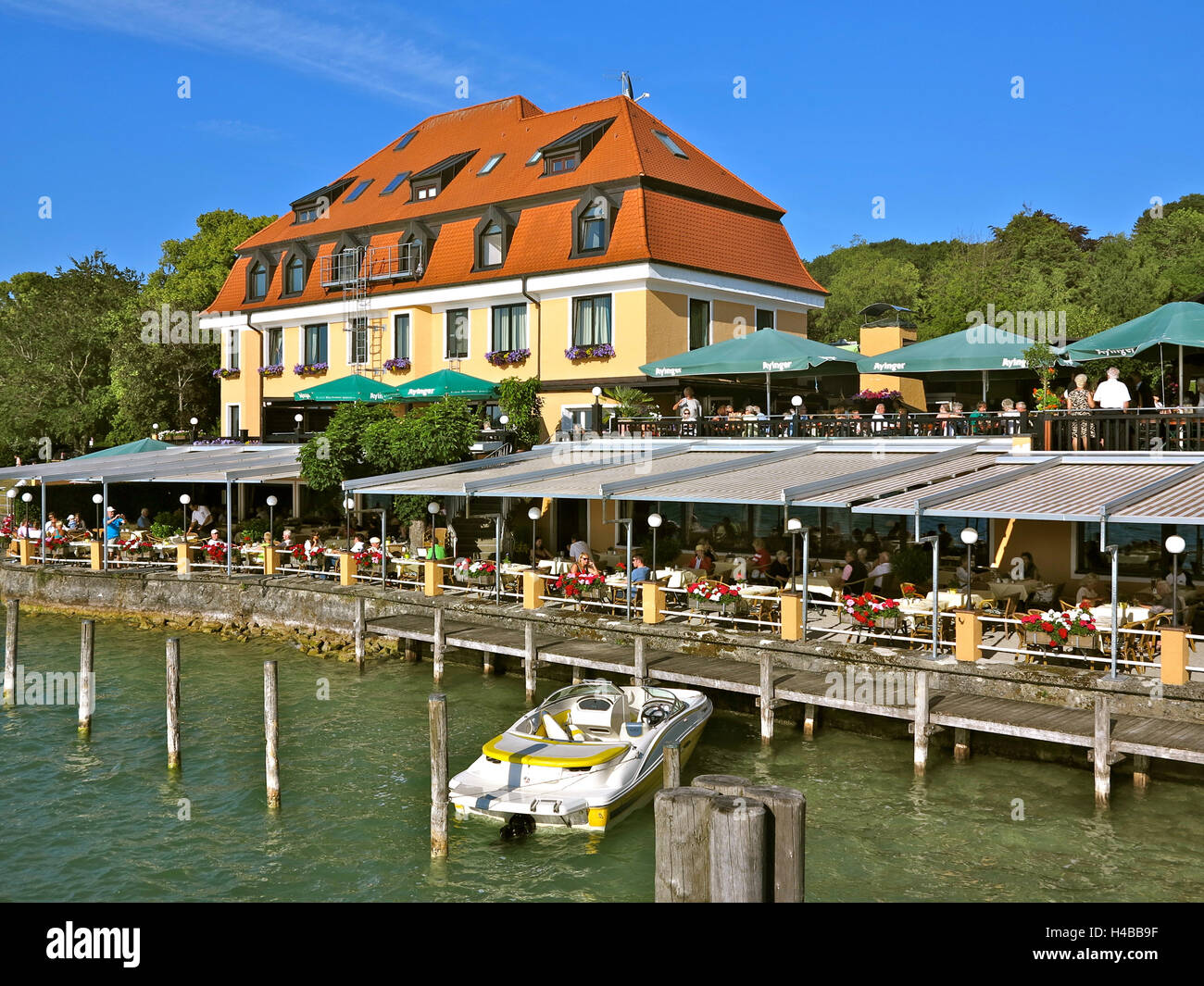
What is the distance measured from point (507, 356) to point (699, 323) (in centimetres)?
619

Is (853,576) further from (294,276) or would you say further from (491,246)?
(294,276)

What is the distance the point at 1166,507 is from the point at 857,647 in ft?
16.7

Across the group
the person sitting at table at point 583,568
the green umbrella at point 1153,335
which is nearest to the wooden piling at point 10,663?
the person sitting at table at point 583,568

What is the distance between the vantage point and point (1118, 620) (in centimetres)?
1623

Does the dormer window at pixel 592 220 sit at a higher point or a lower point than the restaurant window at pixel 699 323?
higher

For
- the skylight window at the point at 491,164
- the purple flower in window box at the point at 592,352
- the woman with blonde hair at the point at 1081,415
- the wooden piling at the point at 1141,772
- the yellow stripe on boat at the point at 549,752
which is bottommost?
the wooden piling at the point at 1141,772

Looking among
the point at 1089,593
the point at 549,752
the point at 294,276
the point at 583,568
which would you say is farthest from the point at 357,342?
the point at 1089,593

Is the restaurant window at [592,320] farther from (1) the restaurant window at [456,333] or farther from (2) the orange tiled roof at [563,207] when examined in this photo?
(1) the restaurant window at [456,333]

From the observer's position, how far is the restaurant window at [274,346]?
4088 centimetres

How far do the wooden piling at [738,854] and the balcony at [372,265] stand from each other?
33341mm

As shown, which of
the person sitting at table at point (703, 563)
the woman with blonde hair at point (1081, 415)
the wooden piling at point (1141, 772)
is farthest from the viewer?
the person sitting at table at point (703, 563)

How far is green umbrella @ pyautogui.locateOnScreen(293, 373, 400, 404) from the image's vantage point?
31.4m
